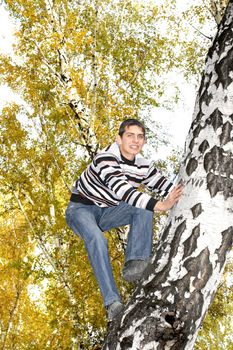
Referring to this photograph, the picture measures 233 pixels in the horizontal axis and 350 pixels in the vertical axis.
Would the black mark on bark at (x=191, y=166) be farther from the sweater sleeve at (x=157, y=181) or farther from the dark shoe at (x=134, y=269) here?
the sweater sleeve at (x=157, y=181)

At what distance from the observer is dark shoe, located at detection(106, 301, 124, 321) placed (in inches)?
107

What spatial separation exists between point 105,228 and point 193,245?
128cm

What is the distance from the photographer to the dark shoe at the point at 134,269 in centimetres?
300

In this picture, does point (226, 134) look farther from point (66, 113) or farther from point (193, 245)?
point (66, 113)

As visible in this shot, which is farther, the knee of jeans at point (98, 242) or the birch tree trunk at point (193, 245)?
the knee of jeans at point (98, 242)

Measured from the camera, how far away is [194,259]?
233 centimetres

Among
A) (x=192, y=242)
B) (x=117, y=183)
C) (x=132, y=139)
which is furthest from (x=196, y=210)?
(x=132, y=139)

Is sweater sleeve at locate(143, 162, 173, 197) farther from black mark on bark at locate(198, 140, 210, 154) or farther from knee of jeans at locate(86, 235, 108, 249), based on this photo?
black mark on bark at locate(198, 140, 210, 154)

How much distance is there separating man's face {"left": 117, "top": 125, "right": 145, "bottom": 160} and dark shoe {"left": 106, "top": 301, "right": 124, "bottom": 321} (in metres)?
1.13

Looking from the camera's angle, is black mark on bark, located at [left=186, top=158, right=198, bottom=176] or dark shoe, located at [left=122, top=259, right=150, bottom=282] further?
dark shoe, located at [left=122, top=259, right=150, bottom=282]

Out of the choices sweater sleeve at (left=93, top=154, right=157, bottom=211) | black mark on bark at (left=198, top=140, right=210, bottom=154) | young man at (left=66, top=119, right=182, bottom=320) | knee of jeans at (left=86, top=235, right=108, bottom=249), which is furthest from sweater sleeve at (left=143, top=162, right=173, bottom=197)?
black mark on bark at (left=198, top=140, right=210, bottom=154)

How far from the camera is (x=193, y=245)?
2.36 m

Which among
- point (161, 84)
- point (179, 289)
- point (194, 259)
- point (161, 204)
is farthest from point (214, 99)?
point (161, 84)

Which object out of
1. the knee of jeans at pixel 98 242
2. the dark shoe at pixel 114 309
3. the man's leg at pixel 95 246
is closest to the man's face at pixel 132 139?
the man's leg at pixel 95 246
